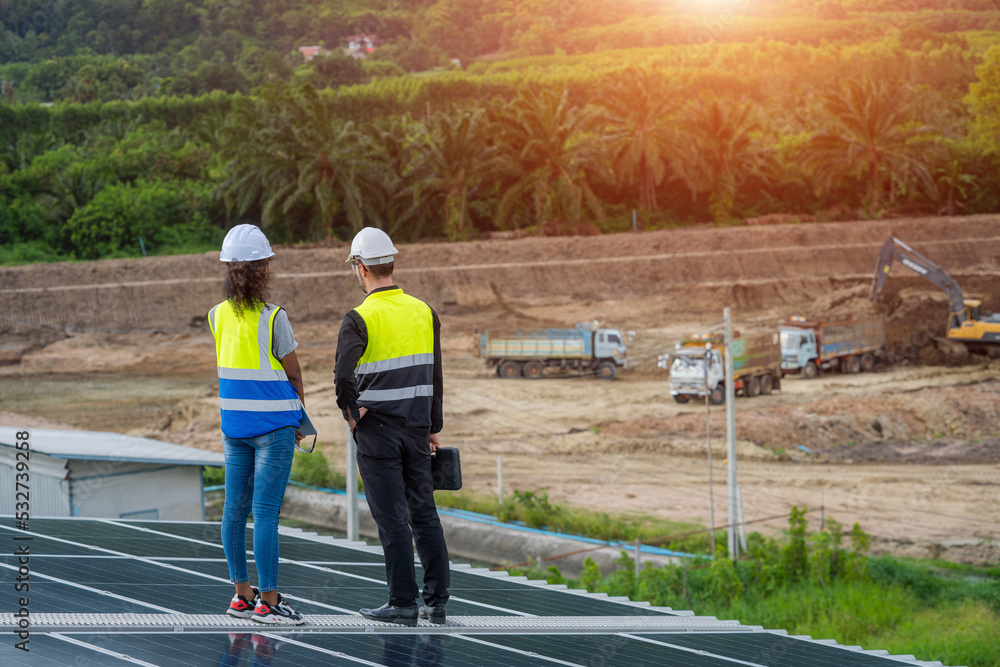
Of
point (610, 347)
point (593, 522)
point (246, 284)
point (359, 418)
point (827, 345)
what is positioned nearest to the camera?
point (246, 284)

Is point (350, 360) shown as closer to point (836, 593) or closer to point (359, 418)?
point (359, 418)

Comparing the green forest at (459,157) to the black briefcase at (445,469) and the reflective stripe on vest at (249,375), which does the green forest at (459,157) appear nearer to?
the black briefcase at (445,469)

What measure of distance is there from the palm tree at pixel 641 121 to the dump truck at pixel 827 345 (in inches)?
854

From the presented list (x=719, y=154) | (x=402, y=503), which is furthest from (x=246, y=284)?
(x=719, y=154)

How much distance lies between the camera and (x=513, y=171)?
50.6 m

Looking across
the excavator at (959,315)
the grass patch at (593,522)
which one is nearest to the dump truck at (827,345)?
the excavator at (959,315)

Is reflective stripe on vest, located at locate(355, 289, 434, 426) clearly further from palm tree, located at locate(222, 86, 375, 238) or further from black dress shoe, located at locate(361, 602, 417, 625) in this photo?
palm tree, located at locate(222, 86, 375, 238)

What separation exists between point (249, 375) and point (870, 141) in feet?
186

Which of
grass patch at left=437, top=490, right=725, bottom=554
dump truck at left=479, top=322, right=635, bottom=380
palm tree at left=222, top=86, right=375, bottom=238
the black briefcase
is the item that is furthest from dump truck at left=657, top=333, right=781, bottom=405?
the black briefcase

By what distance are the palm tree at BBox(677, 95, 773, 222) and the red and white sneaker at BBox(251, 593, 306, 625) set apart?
172 ft

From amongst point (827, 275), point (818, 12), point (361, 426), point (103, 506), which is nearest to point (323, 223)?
point (827, 275)

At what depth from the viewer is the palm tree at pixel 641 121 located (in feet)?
177

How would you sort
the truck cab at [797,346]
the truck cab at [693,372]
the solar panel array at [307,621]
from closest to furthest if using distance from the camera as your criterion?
the solar panel array at [307,621]
the truck cab at [693,372]
the truck cab at [797,346]

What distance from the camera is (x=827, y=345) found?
34219mm
